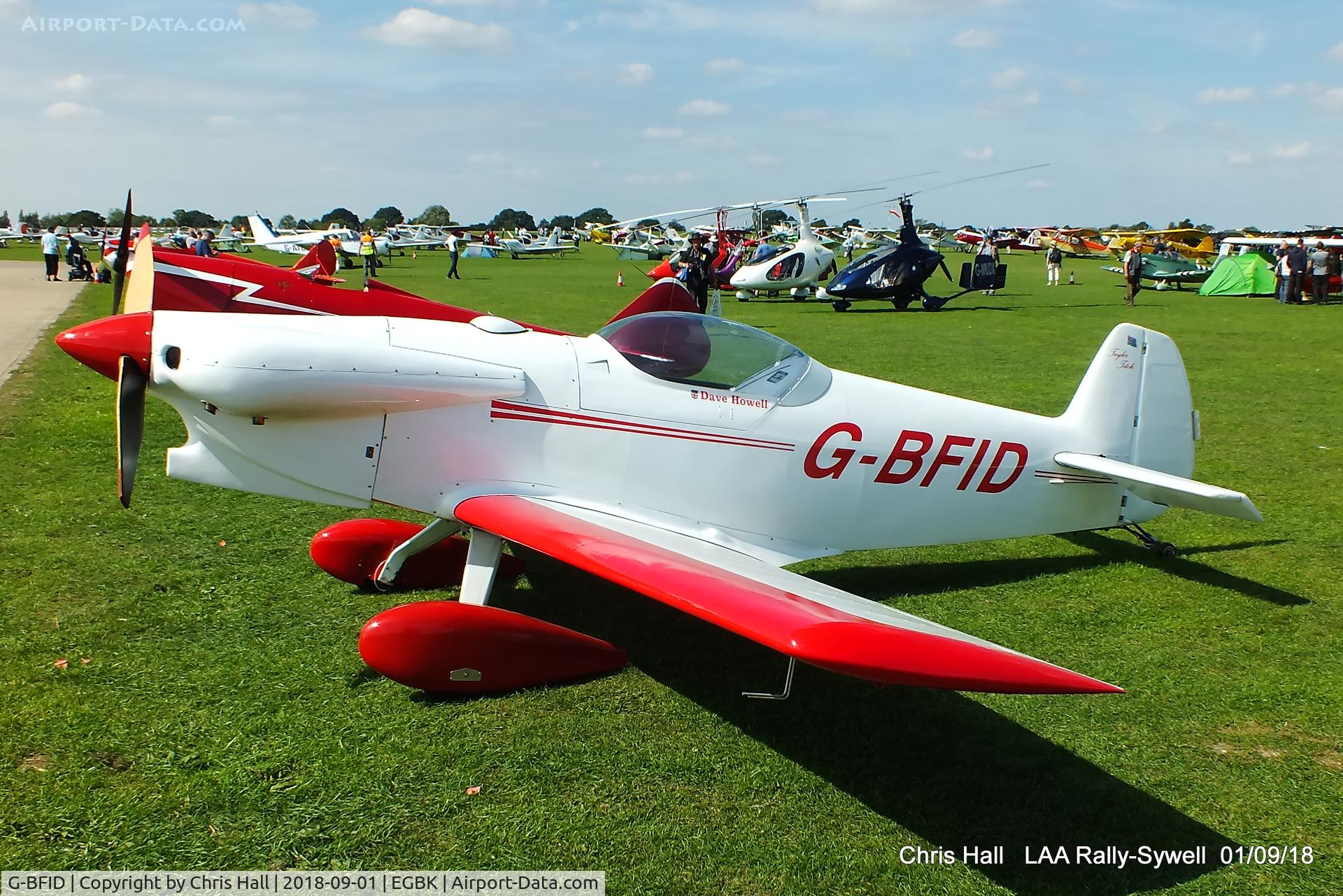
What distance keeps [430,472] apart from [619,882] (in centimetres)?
253

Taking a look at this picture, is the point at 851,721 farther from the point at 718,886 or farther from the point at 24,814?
the point at 24,814

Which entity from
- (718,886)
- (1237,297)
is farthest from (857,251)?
(718,886)

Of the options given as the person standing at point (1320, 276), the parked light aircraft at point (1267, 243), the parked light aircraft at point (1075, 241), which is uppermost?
the parked light aircraft at point (1075, 241)

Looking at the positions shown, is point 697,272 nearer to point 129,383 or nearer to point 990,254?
point 990,254

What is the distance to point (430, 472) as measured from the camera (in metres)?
4.93

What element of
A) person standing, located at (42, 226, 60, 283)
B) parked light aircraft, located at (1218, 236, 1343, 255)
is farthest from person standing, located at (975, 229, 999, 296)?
person standing, located at (42, 226, 60, 283)

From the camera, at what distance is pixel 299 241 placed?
170ft

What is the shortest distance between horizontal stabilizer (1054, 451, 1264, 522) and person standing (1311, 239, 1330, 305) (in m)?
26.3

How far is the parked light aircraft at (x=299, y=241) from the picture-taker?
47.4 metres

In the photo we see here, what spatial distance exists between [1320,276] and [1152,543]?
26.2 metres

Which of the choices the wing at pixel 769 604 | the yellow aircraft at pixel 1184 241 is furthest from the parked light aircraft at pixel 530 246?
the wing at pixel 769 604

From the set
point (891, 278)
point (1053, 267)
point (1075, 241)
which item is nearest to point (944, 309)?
point (891, 278)

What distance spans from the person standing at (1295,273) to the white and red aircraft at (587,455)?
25797mm

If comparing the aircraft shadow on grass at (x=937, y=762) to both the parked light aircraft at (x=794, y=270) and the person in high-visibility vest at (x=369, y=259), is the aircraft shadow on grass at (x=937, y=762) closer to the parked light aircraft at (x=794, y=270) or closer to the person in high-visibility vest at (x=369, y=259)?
the parked light aircraft at (x=794, y=270)
